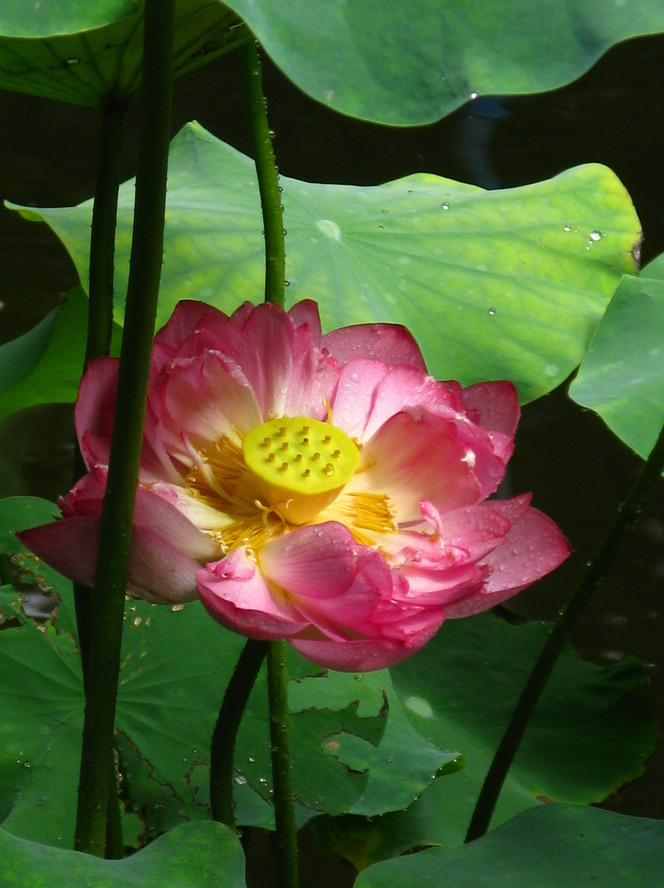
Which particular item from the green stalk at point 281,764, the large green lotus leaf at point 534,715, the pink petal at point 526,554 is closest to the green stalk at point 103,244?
the green stalk at point 281,764

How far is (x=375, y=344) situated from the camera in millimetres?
572

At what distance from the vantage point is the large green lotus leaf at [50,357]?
0.83m

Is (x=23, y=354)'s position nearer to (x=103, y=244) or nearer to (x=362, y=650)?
(x=103, y=244)

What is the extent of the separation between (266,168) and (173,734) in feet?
1.35

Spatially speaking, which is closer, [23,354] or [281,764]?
[281,764]

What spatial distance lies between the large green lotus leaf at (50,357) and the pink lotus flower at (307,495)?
0.33 meters

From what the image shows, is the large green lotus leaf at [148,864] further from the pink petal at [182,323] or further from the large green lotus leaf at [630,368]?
the large green lotus leaf at [630,368]

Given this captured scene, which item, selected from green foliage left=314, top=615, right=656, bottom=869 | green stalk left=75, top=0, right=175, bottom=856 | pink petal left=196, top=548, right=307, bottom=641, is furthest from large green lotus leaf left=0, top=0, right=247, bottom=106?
green foliage left=314, top=615, right=656, bottom=869

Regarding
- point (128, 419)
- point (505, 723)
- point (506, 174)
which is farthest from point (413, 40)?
point (506, 174)

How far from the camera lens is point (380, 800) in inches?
31.1

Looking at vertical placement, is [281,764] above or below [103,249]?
below

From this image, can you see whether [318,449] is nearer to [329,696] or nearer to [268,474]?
[268,474]

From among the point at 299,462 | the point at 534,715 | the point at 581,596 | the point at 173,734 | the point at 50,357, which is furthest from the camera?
the point at 534,715

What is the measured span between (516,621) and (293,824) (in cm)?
50
